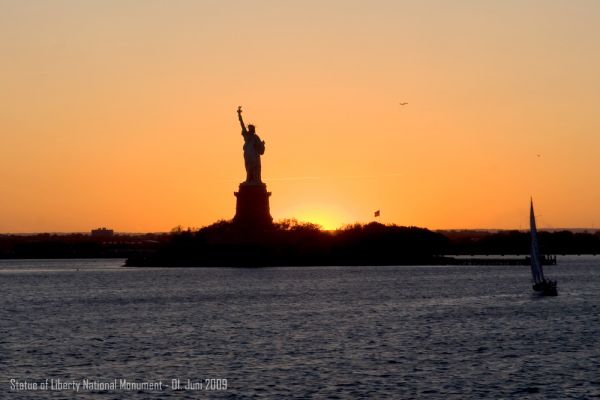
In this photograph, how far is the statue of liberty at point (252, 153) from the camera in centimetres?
13300

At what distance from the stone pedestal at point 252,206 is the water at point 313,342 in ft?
128

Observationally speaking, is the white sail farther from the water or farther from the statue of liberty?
the statue of liberty

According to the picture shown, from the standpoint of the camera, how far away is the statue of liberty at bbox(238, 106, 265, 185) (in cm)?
13300

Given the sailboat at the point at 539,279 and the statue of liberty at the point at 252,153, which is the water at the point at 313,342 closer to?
the sailboat at the point at 539,279

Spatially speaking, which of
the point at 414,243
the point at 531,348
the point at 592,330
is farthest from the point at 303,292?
the point at 414,243

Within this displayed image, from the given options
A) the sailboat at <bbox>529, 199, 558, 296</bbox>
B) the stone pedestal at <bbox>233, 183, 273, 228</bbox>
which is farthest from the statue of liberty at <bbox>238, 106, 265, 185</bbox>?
the sailboat at <bbox>529, 199, 558, 296</bbox>

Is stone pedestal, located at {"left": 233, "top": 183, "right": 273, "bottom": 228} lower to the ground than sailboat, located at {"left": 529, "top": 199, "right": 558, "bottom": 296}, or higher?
higher

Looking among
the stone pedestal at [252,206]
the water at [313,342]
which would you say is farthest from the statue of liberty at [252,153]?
the water at [313,342]

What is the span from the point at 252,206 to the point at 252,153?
6112mm

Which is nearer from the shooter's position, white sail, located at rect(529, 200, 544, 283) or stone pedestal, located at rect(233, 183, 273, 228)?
white sail, located at rect(529, 200, 544, 283)

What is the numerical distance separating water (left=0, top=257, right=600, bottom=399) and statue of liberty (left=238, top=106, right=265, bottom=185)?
39357 mm

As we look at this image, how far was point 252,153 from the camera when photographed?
436 feet

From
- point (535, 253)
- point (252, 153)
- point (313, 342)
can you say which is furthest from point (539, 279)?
point (252, 153)

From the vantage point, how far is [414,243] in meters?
168
